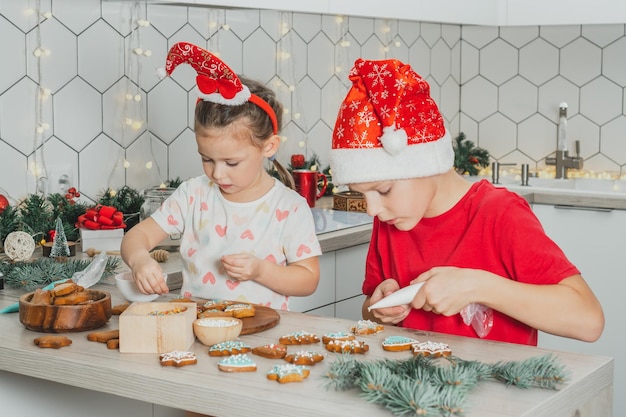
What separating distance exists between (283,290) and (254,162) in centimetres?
28

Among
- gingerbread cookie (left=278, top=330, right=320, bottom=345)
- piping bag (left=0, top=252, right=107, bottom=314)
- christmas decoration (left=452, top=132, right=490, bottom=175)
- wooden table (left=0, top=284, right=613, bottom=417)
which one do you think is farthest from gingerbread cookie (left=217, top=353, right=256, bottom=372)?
christmas decoration (left=452, top=132, right=490, bottom=175)

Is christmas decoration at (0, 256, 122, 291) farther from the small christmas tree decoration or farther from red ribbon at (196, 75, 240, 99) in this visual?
red ribbon at (196, 75, 240, 99)

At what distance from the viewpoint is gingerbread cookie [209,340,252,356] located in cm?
127

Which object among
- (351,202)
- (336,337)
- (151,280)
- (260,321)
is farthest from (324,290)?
(336,337)

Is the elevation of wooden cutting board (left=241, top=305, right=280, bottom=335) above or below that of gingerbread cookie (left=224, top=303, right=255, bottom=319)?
below

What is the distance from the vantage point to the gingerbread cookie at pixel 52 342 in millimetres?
1312

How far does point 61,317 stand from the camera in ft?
4.57

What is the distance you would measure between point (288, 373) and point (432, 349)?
0.74ft

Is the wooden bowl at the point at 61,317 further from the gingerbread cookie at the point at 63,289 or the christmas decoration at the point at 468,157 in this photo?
the christmas decoration at the point at 468,157

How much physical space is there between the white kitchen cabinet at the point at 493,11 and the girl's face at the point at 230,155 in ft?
3.00

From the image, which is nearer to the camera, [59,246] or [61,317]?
[61,317]

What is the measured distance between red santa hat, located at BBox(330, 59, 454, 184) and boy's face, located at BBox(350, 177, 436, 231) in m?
0.03

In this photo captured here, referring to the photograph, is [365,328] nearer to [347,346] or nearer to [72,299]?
[347,346]

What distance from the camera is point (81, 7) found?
2.41 metres
